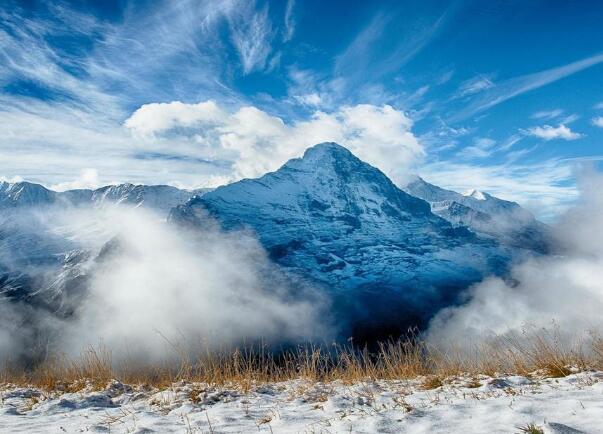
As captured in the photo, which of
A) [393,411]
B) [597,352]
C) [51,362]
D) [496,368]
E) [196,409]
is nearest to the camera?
[393,411]

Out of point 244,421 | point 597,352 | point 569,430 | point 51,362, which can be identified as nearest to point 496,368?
point 597,352

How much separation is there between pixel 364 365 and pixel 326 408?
3196 mm

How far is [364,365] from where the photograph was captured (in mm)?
10266

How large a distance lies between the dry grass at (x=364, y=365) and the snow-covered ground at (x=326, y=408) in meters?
0.53

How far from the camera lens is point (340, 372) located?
10398mm

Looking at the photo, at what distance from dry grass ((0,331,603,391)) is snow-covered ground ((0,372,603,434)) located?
0.53 m

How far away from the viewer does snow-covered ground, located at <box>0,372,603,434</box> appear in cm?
583

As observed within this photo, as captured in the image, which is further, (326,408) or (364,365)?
(364,365)

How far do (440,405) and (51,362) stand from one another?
9.23 meters

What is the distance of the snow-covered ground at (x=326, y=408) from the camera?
583 cm

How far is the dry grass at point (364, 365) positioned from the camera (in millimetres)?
8781

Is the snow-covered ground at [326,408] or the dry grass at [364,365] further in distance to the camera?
the dry grass at [364,365]

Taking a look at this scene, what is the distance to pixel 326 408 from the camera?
23.8 feet

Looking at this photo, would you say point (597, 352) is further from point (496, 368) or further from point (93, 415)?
point (93, 415)
